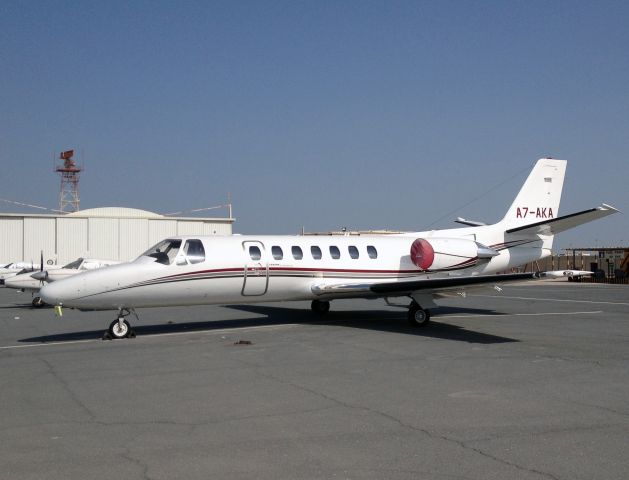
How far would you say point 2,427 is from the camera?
714 cm

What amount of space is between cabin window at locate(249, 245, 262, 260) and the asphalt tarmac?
6.39ft

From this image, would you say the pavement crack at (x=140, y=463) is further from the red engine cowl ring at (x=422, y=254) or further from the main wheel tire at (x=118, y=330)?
the red engine cowl ring at (x=422, y=254)

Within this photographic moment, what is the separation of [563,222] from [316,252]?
781 cm

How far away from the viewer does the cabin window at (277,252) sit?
1706 centimetres

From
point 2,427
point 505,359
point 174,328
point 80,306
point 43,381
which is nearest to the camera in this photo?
point 2,427

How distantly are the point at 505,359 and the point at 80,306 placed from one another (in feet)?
30.4

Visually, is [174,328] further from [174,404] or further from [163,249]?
[174,404]

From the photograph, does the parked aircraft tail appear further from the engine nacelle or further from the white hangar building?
the white hangar building

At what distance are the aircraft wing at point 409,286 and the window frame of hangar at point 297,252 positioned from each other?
3.04ft

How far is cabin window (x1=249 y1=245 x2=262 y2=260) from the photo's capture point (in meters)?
16.7

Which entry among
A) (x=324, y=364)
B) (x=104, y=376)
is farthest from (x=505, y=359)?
(x=104, y=376)

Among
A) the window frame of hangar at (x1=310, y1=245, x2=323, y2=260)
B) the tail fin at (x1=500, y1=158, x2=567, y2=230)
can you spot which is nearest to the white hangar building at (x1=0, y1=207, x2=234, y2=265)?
the tail fin at (x1=500, y1=158, x2=567, y2=230)

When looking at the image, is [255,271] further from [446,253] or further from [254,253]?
[446,253]

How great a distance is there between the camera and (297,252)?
57.7ft
